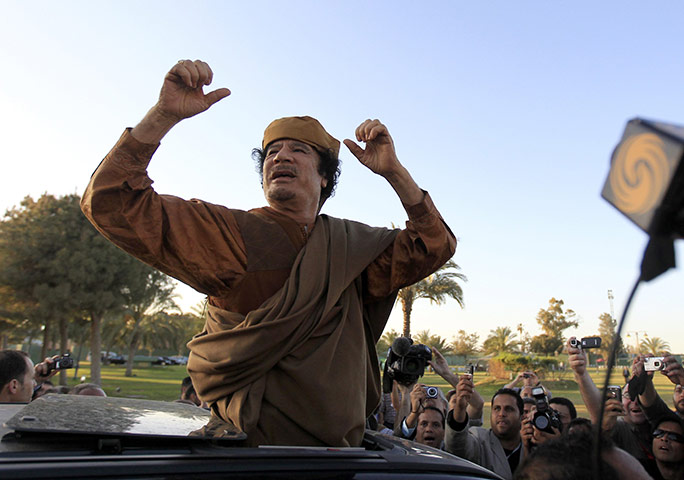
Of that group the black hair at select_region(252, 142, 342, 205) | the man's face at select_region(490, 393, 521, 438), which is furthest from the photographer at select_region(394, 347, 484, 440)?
the black hair at select_region(252, 142, 342, 205)

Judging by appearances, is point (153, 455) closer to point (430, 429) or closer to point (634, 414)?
point (430, 429)

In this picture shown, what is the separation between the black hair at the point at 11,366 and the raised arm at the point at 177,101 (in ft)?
9.20

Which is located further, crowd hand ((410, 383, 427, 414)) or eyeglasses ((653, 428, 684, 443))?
crowd hand ((410, 383, 427, 414))

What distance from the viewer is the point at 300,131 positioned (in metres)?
2.68

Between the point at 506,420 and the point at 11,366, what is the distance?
3.94 metres

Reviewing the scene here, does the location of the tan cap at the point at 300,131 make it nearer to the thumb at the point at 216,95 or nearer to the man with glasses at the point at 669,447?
the thumb at the point at 216,95

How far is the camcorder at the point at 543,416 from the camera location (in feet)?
13.1

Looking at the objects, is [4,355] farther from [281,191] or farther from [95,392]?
[281,191]

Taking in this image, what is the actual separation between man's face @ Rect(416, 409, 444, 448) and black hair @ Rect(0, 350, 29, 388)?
10.7ft

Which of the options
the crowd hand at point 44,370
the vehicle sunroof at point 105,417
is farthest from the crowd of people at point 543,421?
the crowd hand at point 44,370

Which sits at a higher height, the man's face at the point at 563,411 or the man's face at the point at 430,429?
the man's face at the point at 563,411

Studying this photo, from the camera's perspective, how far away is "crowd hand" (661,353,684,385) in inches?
181

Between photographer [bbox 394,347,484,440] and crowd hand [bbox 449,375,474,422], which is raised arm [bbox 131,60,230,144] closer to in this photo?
crowd hand [bbox 449,375,474,422]

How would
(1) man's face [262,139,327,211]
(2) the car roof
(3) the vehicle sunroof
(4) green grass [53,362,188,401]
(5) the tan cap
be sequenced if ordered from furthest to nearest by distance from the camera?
(4) green grass [53,362,188,401] < (5) the tan cap < (1) man's face [262,139,327,211] < (3) the vehicle sunroof < (2) the car roof
